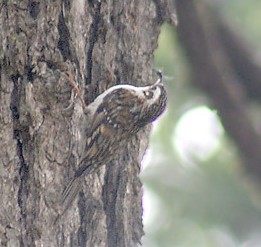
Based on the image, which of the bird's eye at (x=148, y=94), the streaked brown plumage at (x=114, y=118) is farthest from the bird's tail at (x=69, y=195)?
the bird's eye at (x=148, y=94)

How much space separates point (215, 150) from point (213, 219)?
525mm

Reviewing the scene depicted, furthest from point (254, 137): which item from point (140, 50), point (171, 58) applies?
point (171, 58)


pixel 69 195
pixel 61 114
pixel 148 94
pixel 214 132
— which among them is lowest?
pixel 69 195

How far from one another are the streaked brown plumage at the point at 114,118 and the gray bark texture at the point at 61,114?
0.04 m

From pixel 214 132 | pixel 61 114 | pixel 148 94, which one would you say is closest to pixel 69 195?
pixel 61 114

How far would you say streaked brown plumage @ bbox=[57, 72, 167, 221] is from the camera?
185 inches

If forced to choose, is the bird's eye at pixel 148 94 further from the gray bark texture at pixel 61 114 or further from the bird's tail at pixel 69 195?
the bird's tail at pixel 69 195

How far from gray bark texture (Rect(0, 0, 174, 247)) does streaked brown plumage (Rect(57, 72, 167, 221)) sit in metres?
0.04

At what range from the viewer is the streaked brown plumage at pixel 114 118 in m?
4.69

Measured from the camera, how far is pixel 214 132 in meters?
8.23

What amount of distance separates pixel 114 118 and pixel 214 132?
3061 millimetres

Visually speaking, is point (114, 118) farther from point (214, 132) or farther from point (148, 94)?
point (214, 132)

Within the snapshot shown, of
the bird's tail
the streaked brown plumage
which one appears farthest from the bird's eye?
the bird's tail

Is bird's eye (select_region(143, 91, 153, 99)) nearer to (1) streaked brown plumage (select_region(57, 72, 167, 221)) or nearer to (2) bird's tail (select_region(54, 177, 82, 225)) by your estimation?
(1) streaked brown plumage (select_region(57, 72, 167, 221))
